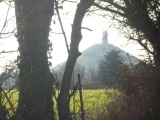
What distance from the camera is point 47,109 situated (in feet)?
15.3

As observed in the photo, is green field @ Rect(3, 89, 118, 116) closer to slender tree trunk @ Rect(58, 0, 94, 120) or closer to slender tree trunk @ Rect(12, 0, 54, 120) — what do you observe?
slender tree trunk @ Rect(58, 0, 94, 120)

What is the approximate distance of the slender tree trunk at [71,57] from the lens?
4.94m

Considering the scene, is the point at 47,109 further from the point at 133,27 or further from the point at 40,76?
the point at 133,27

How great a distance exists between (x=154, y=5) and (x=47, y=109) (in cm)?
731

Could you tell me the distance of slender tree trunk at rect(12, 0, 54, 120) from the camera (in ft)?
15.0

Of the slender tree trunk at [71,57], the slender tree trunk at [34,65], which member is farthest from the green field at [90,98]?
the slender tree trunk at [34,65]

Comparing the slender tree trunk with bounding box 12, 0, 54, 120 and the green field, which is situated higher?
the slender tree trunk with bounding box 12, 0, 54, 120

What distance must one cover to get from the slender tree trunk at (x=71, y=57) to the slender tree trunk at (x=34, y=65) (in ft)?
0.83

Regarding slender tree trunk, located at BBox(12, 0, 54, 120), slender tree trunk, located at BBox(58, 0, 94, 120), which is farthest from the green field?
slender tree trunk, located at BBox(12, 0, 54, 120)

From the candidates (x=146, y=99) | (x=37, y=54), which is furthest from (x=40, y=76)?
(x=146, y=99)

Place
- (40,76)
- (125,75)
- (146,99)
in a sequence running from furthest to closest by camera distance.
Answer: (125,75) < (146,99) < (40,76)

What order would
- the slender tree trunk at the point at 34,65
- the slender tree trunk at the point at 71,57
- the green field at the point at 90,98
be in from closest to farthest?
the green field at the point at 90,98, the slender tree trunk at the point at 34,65, the slender tree trunk at the point at 71,57

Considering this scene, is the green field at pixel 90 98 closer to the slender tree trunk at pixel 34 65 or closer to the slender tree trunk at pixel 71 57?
the slender tree trunk at pixel 71 57

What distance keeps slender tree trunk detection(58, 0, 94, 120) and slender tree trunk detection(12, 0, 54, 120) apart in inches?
10.0
